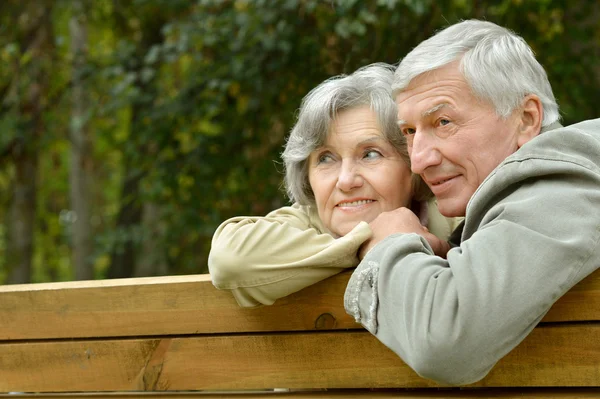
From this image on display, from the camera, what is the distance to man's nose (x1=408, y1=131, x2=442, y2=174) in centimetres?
216

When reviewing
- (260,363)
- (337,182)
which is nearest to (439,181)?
(337,182)

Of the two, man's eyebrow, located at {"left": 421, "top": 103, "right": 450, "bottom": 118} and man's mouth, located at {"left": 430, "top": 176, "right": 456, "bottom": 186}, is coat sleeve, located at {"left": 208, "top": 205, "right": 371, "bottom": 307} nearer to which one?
man's mouth, located at {"left": 430, "top": 176, "right": 456, "bottom": 186}

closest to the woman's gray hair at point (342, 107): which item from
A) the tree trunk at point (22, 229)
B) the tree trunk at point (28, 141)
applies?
A: the tree trunk at point (28, 141)

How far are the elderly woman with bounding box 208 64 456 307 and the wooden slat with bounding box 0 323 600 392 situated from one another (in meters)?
0.18

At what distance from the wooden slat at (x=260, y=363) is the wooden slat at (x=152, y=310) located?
35mm

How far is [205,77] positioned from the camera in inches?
215

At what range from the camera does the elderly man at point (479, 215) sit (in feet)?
5.53

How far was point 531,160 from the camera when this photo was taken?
1.83 meters

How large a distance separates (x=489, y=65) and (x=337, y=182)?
0.61m

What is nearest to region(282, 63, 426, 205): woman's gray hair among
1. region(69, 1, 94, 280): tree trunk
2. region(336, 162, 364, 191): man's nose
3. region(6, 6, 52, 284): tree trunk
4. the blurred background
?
region(336, 162, 364, 191): man's nose

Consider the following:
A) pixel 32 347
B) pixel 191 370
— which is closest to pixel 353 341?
pixel 191 370

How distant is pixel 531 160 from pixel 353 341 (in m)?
0.68

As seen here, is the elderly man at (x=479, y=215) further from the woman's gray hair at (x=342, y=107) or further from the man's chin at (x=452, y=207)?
the woman's gray hair at (x=342, y=107)

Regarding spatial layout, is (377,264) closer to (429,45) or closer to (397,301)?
(397,301)
